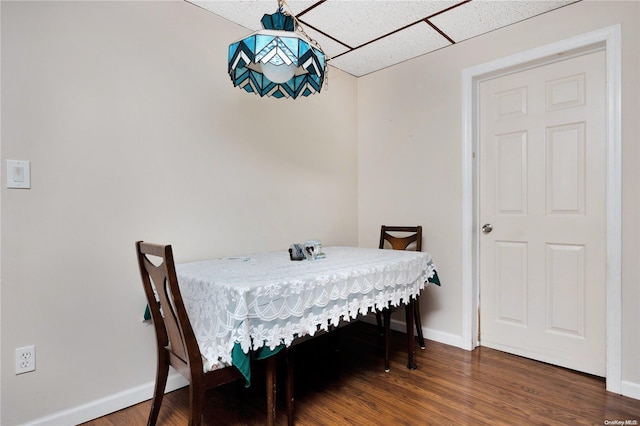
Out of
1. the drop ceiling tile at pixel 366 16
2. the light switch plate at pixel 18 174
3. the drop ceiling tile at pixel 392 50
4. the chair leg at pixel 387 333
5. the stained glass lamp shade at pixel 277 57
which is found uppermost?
the drop ceiling tile at pixel 392 50

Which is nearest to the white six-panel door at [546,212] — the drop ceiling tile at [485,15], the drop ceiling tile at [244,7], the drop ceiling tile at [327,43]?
the drop ceiling tile at [485,15]

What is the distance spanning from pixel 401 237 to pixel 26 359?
2598 mm

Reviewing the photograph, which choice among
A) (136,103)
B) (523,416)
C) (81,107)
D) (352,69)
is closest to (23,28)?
(81,107)

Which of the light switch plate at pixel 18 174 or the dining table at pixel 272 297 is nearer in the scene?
the dining table at pixel 272 297

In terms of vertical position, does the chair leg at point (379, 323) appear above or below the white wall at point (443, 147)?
below

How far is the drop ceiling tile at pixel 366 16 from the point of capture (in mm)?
2191

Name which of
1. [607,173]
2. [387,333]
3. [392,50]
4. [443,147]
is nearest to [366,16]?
[392,50]

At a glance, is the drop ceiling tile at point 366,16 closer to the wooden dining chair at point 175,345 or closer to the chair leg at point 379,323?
the wooden dining chair at point 175,345

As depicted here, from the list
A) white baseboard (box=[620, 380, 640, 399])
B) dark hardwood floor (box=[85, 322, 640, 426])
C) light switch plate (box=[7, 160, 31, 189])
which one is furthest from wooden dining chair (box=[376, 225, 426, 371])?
light switch plate (box=[7, 160, 31, 189])

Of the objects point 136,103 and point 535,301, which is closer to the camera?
point 136,103

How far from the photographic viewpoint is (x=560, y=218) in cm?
235

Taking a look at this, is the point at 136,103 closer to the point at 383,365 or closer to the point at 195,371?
the point at 195,371

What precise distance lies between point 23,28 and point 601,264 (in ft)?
11.3

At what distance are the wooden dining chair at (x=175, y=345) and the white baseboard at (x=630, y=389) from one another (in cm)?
203
